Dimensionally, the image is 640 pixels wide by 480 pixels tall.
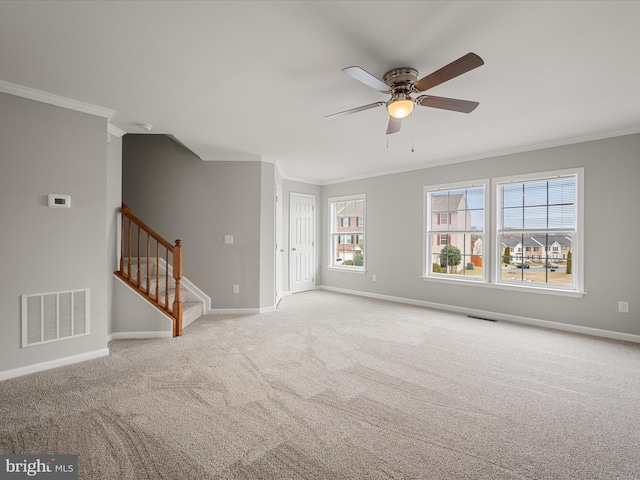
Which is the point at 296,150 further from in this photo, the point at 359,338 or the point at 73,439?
the point at 73,439

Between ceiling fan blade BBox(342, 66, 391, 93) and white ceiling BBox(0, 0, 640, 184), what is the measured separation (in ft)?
0.67

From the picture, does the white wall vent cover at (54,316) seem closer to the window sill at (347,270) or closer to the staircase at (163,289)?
the staircase at (163,289)

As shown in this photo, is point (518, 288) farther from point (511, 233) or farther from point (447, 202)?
point (447, 202)

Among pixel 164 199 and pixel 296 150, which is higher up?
pixel 296 150

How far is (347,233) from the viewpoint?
6684 mm

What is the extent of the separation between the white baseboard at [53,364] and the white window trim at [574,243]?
5.25m

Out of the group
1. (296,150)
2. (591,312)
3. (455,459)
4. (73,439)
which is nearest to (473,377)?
(455,459)

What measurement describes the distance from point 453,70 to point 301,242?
5.01 m

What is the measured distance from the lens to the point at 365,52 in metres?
2.06

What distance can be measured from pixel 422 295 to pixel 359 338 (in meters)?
2.20

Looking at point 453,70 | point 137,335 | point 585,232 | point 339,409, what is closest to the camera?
point 453,70

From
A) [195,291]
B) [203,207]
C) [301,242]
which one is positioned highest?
[203,207]

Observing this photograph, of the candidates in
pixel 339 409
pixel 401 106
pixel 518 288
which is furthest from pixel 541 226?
pixel 339 409

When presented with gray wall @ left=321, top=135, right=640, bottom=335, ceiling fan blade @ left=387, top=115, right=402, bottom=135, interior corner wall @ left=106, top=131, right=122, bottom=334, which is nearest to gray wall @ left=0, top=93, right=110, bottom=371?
interior corner wall @ left=106, top=131, right=122, bottom=334
